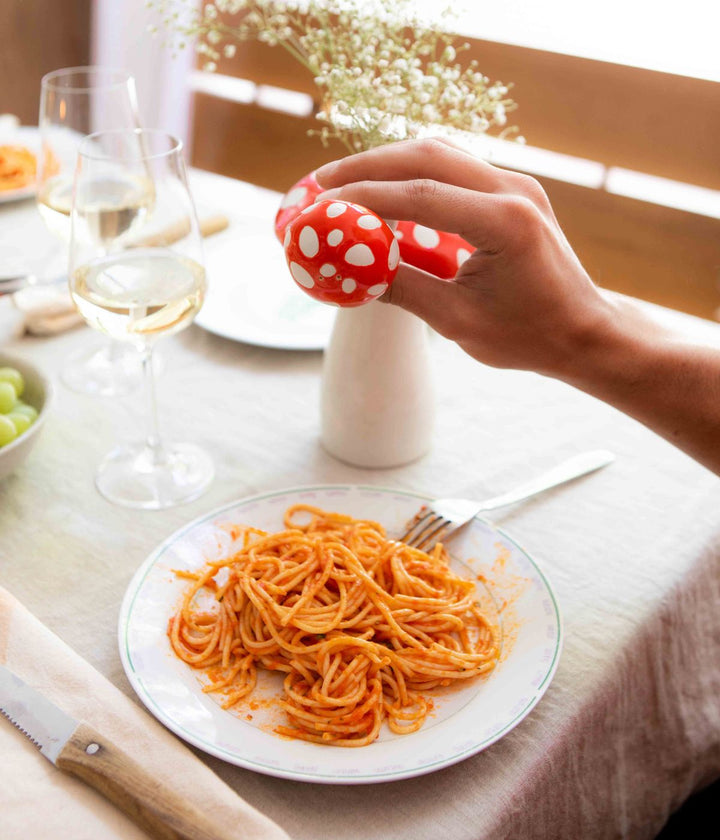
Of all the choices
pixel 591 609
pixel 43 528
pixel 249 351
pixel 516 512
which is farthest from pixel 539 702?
pixel 249 351

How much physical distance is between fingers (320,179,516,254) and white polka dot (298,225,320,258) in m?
0.05

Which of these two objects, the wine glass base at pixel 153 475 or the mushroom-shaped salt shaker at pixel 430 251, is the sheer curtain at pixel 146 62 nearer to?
the wine glass base at pixel 153 475

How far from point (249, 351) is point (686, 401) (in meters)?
0.60

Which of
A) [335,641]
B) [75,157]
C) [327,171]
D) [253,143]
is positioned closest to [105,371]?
[75,157]

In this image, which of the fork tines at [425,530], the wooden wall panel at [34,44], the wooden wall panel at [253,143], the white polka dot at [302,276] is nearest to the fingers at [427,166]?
the white polka dot at [302,276]

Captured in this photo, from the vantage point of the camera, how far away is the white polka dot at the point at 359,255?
0.70m

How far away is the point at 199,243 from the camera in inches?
35.6

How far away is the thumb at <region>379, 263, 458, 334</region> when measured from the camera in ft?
2.55

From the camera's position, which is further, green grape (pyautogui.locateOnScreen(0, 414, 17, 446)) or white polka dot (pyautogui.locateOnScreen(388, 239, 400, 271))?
green grape (pyautogui.locateOnScreen(0, 414, 17, 446))

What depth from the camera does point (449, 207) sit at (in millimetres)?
688

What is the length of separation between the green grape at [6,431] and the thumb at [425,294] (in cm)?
40

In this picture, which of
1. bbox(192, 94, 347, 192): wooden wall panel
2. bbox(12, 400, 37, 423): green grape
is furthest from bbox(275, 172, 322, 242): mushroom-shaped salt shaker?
bbox(192, 94, 347, 192): wooden wall panel

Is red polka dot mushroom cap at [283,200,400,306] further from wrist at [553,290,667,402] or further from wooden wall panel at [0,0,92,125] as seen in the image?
wooden wall panel at [0,0,92,125]

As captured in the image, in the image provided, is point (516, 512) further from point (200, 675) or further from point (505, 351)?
point (200, 675)
